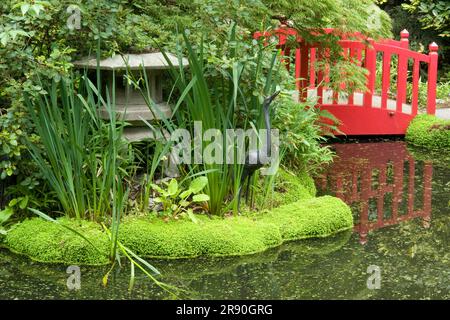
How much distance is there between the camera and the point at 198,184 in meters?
5.96

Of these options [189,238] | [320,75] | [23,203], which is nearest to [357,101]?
[320,75]

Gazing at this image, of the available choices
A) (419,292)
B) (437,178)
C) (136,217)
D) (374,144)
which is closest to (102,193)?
(136,217)

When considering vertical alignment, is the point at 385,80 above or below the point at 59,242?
above

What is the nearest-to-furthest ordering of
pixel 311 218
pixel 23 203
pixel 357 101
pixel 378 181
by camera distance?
1. pixel 23 203
2. pixel 311 218
3. pixel 378 181
4. pixel 357 101

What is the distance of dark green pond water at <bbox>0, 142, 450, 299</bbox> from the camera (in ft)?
16.6

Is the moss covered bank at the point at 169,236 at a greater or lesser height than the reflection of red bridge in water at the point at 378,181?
greater

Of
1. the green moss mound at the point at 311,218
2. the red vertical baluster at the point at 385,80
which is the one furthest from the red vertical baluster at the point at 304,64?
the green moss mound at the point at 311,218

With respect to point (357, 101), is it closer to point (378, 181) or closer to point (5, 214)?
point (378, 181)

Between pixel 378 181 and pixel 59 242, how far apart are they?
319 cm

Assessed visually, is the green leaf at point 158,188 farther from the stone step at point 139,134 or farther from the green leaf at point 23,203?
the green leaf at point 23,203

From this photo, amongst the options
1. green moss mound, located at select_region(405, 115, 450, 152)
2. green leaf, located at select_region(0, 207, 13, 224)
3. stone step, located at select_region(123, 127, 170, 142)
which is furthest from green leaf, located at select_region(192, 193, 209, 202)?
green moss mound, located at select_region(405, 115, 450, 152)

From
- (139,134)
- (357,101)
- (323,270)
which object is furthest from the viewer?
(357,101)

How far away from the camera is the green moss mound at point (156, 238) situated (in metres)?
5.59

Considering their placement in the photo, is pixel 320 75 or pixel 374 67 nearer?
pixel 320 75
